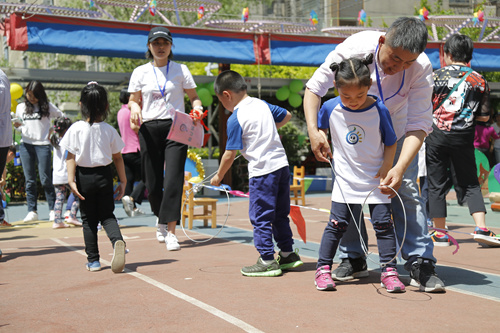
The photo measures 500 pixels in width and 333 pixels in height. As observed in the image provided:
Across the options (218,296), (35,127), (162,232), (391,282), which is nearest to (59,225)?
(35,127)

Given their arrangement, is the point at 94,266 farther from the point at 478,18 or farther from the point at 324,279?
the point at 478,18

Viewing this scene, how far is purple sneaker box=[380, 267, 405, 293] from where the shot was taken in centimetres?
408

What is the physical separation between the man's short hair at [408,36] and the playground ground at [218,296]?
1.56m

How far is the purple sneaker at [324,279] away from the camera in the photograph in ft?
13.7

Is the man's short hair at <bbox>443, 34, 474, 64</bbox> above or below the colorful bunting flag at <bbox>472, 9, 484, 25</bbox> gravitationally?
below

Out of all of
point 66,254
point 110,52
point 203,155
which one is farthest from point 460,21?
point 66,254

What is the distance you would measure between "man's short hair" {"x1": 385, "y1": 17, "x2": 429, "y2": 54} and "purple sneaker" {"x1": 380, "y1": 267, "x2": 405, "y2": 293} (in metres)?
1.45

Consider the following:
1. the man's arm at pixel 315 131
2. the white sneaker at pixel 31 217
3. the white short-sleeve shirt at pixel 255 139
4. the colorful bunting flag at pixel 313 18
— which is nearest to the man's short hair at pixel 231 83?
the white short-sleeve shirt at pixel 255 139

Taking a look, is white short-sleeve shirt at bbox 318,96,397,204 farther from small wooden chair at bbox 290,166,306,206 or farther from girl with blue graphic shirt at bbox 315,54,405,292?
small wooden chair at bbox 290,166,306,206


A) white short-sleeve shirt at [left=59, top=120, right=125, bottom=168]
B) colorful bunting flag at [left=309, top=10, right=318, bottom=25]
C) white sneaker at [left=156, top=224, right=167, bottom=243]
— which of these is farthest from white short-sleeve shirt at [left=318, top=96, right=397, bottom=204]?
colorful bunting flag at [left=309, top=10, right=318, bottom=25]

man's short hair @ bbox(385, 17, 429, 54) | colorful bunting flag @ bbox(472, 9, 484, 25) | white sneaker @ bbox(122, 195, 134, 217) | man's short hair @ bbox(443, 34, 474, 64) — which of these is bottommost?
white sneaker @ bbox(122, 195, 134, 217)

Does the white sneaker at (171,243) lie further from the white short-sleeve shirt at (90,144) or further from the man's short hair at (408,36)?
the man's short hair at (408,36)

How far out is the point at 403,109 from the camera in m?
4.32

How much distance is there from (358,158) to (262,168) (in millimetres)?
1034
